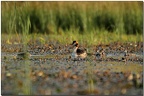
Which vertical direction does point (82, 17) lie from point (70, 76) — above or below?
above

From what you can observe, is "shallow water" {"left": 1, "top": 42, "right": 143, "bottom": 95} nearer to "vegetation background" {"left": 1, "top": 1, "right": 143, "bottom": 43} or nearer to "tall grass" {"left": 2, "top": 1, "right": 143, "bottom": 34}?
"vegetation background" {"left": 1, "top": 1, "right": 143, "bottom": 43}

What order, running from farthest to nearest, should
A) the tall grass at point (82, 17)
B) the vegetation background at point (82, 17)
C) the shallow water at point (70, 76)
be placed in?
the tall grass at point (82, 17) < the vegetation background at point (82, 17) < the shallow water at point (70, 76)

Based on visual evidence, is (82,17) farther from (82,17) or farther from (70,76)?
(70,76)

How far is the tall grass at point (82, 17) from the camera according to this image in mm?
14336

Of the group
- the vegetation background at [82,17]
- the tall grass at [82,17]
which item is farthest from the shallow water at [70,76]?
the tall grass at [82,17]

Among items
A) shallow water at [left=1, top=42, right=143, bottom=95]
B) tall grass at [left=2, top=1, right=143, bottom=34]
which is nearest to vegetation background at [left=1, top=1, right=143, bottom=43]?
tall grass at [left=2, top=1, right=143, bottom=34]

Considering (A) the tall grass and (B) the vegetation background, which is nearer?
(B) the vegetation background

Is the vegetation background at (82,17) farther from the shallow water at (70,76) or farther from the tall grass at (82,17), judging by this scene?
the shallow water at (70,76)

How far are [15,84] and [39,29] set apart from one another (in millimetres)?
8863

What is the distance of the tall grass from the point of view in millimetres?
14336

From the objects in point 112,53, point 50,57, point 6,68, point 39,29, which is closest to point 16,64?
point 6,68

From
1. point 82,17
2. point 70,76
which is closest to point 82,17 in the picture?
point 82,17

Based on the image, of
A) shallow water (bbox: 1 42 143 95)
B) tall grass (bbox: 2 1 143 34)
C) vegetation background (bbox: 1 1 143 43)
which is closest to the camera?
shallow water (bbox: 1 42 143 95)

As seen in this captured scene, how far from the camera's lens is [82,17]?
14352mm
